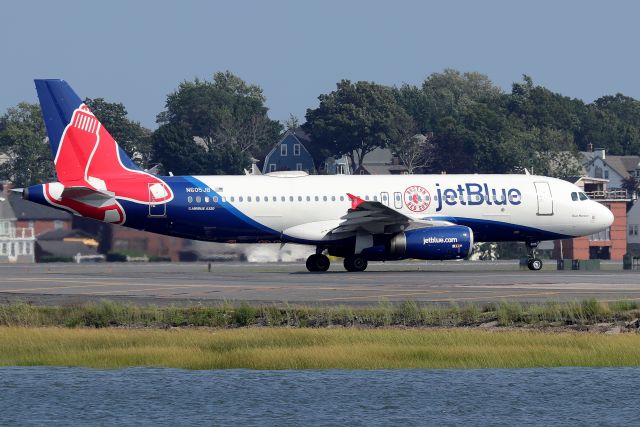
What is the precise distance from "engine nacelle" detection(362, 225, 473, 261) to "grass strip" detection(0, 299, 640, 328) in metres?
17.4

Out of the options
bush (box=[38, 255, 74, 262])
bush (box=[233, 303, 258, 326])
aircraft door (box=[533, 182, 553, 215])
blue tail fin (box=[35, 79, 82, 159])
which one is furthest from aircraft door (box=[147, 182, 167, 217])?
bush (box=[233, 303, 258, 326])

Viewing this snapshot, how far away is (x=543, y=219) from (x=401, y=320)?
25.5 metres

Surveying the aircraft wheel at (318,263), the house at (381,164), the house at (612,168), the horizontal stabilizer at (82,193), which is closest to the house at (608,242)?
the house at (381,164)

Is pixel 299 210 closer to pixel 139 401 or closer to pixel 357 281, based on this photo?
pixel 357 281

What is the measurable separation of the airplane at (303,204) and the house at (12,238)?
21.9m

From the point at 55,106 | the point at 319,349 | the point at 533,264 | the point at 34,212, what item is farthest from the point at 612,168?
the point at 319,349

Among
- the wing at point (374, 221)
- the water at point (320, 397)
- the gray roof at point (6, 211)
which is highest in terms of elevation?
the gray roof at point (6, 211)

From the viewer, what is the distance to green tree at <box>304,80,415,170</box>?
176m

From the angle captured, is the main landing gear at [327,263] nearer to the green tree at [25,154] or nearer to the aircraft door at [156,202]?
the aircraft door at [156,202]

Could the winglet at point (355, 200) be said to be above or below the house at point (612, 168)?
below

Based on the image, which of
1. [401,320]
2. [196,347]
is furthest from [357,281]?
[196,347]

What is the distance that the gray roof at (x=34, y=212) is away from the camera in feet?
247

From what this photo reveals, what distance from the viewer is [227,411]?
2908cm

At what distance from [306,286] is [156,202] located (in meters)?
11.4
